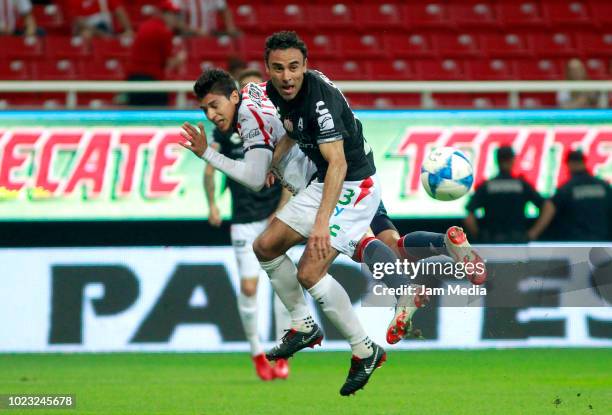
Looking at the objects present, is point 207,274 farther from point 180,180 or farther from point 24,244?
point 24,244

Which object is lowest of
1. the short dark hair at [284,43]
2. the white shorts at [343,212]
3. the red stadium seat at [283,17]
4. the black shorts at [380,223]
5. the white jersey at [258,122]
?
the red stadium seat at [283,17]

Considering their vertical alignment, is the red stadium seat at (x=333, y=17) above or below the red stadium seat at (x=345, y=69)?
above

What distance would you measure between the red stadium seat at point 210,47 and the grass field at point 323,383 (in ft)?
13.3

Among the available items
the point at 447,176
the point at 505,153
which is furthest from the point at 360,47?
the point at 447,176

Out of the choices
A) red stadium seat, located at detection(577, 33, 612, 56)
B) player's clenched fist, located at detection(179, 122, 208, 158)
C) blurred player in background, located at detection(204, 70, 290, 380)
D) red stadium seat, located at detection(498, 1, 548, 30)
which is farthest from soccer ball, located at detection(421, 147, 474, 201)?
red stadium seat, located at detection(498, 1, 548, 30)

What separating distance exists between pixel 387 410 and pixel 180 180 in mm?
4785

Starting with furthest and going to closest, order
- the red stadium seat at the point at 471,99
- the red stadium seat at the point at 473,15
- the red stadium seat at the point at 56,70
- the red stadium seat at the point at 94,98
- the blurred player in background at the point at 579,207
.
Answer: the red stadium seat at the point at 473,15 < the red stadium seat at the point at 471,99 < the red stadium seat at the point at 56,70 < the red stadium seat at the point at 94,98 < the blurred player in background at the point at 579,207

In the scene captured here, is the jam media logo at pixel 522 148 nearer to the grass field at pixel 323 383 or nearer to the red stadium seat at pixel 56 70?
the grass field at pixel 323 383

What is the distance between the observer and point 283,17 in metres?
16.0

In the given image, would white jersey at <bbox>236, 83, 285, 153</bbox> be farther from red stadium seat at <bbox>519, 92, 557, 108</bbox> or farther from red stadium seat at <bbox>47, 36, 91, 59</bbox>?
red stadium seat at <bbox>519, 92, 557, 108</bbox>

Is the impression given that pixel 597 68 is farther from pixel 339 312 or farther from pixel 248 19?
pixel 339 312

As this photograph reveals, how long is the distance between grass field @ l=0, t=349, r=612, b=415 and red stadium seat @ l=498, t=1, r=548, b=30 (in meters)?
5.32

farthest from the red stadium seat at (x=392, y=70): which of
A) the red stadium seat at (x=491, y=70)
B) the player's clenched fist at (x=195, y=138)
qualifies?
the player's clenched fist at (x=195, y=138)

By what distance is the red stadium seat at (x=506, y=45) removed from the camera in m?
15.8
